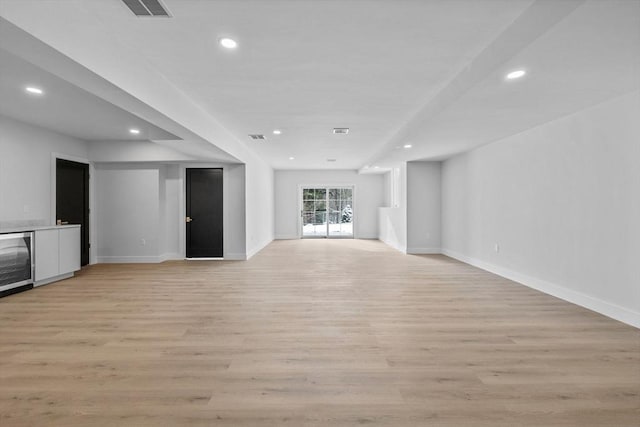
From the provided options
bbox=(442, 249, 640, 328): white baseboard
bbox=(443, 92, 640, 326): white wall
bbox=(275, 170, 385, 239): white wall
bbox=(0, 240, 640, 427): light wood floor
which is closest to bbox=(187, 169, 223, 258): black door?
bbox=(0, 240, 640, 427): light wood floor

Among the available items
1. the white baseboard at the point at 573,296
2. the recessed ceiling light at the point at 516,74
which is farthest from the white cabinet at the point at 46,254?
the white baseboard at the point at 573,296

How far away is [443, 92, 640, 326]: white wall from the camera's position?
3.29m

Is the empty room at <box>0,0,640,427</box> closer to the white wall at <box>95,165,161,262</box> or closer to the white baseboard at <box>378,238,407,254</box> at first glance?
the white wall at <box>95,165,161,262</box>

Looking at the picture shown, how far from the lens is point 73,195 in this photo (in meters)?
6.28

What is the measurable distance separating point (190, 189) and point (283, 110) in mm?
4068

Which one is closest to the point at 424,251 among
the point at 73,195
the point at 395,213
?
the point at 395,213

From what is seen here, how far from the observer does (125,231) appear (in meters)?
6.95

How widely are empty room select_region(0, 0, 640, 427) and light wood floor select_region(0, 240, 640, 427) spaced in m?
0.02

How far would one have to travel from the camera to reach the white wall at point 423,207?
8.05m

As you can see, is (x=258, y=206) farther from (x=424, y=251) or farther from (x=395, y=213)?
(x=424, y=251)

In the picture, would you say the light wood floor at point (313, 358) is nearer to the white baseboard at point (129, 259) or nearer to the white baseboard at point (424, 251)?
the white baseboard at point (129, 259)

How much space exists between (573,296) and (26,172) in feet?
25.8

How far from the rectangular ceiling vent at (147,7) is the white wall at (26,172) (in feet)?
13.6

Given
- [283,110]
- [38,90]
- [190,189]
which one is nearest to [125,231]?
[190,189]
